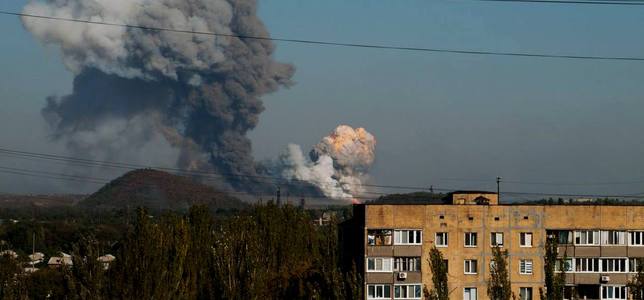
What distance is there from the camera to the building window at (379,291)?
6081cm

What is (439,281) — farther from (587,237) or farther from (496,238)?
(587,237)

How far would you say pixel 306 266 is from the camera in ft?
224

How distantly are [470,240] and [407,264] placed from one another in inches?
148

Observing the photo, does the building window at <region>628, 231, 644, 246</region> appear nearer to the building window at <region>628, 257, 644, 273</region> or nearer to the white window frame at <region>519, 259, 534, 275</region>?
the building window at <region>628, 257, 644, 273</region>

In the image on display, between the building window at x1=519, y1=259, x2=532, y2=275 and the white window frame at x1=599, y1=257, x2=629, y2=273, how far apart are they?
3869mm

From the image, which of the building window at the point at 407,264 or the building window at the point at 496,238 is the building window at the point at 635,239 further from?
the building window at the point at 407,264

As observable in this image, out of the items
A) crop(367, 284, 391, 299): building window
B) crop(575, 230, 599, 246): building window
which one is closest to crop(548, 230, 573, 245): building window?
crop(575, 230, 599, 246): building window

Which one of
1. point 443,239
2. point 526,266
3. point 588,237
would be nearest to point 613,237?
point 588,237

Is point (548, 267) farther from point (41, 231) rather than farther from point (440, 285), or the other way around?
point (41, 231)

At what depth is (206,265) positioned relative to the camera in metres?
60.4

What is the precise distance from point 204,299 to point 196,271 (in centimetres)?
163

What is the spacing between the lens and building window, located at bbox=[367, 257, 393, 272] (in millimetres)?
61406

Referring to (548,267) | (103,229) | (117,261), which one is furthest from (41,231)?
(548,267)

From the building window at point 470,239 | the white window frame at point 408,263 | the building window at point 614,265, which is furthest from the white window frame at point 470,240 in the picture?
the building window at point 614,265
